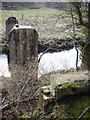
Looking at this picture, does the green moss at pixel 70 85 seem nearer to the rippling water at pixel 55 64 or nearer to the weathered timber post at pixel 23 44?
the weathered timber post at pixel 23 44

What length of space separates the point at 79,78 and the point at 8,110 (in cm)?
128

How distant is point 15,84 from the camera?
12.0ft

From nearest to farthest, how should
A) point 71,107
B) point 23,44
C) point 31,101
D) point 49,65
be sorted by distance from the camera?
point 71,107
point 31,101
point 23,44
point 49,65

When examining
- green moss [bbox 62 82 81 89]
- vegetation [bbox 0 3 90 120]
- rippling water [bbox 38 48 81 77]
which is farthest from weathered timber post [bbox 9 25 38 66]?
green moss [bbox 62 82 81 89]

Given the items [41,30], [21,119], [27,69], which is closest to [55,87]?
[21,119]

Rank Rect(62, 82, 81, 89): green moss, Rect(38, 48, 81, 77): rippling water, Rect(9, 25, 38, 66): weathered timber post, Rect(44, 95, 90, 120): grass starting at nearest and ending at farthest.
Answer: Rect(44, 95, 90, 120): grass
Rect(62, 82, 81, 89): green moss
Rect(9, 25, 38, 66): weathered timber post
Rect(38, 48, 81, 77): rippling water

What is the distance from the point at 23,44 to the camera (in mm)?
4684

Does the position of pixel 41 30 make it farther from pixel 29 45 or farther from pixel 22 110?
pixel 22 110

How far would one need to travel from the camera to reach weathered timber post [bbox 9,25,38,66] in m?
4.64

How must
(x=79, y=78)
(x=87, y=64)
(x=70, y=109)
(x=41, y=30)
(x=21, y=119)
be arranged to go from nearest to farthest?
(x=70, y=109)
(x=79, y=78)
(x=21, y=119)
(x=87, y=64)
(x=41, y=30)

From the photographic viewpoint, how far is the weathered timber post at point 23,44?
4.64 meters

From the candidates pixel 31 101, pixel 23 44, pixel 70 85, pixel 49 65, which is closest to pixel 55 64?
pixel 49 65

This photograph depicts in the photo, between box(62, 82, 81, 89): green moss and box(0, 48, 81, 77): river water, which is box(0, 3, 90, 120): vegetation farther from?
box(0, 48, 81, 77): river water

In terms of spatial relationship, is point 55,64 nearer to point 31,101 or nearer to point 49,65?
point 49,65
